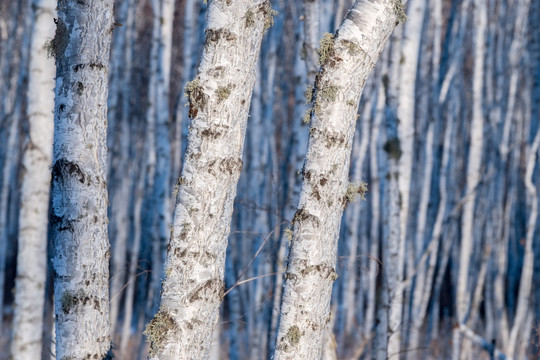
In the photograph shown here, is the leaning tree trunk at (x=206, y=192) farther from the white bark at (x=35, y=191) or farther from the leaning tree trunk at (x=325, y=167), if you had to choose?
the white bark at (x=35, y=191)

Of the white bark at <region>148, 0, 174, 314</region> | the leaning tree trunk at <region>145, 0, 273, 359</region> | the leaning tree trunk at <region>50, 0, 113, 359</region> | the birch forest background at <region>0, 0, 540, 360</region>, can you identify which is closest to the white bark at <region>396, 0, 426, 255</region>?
the birch forest background at <region>0, 0, 540, 360</region>

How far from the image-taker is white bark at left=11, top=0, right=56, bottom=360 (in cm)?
417

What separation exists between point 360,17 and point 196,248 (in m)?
1.15

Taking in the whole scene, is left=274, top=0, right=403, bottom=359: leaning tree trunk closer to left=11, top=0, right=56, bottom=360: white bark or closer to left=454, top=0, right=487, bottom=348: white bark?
left=11, top=0, right=56, bottom=360: white bark

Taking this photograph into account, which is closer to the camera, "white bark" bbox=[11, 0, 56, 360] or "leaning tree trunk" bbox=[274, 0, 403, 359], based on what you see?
"leaning tree trunk" bbox=[274, 0, 403, 359]

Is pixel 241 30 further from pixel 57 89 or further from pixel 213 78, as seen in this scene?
pixel 57 89

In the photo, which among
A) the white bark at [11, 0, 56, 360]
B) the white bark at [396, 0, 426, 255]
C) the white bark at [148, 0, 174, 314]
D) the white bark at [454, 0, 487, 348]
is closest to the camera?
the white bark at [11, 0, 56, 360]

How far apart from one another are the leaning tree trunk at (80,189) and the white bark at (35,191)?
5.96 feet

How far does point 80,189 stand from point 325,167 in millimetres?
1045

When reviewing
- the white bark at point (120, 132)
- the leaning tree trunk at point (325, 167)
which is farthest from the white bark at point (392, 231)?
the white bark at point (120, 132)

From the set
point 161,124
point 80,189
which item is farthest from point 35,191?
point 161,124

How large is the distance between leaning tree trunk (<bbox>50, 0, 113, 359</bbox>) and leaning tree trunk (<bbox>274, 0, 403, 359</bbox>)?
0.81m

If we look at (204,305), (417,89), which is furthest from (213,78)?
(417,89)

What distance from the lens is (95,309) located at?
7.95 feet
